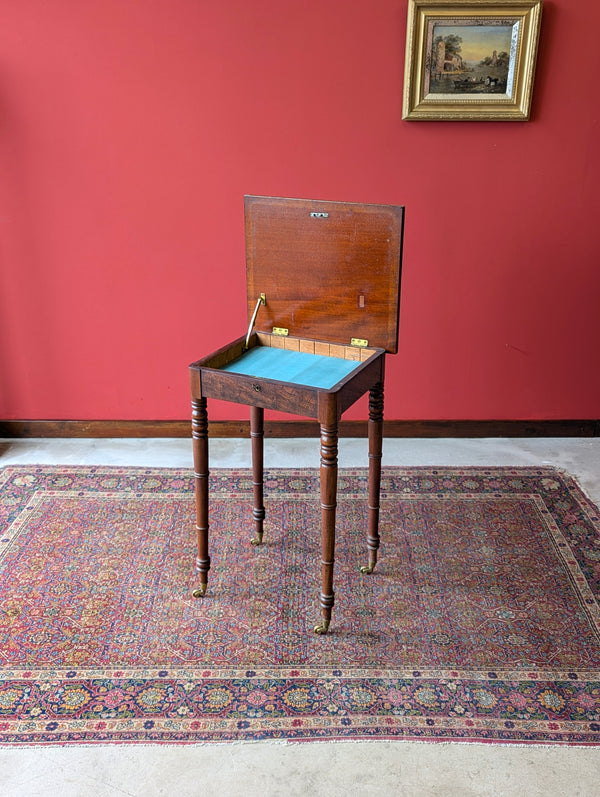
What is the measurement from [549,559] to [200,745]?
5.16 ft

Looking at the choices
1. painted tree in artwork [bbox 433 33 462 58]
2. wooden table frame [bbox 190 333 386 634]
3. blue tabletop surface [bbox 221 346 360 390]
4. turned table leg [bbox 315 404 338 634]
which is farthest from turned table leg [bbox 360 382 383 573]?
painted tree in artwork [bbox 433 33 462 58]

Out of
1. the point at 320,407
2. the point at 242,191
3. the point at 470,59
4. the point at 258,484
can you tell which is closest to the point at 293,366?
the point at 320,407

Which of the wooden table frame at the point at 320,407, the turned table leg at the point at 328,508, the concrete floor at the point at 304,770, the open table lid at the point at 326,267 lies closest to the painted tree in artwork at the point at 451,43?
the open table lid at the point at 326,267

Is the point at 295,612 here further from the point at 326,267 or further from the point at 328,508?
the point at 326,267

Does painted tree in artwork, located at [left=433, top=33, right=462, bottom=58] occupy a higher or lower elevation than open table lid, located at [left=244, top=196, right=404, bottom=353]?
higher

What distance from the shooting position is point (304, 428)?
4.14m

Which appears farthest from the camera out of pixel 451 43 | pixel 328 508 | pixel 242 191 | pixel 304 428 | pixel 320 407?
pixel 304 428

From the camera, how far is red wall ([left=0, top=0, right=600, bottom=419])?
11.7 ft

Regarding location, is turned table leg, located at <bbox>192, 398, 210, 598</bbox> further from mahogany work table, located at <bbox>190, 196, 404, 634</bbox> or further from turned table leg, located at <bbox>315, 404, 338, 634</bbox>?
turned table leg, located at <bbox>315, 404, 338, 634</bbox>

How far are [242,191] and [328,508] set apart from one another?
6.26 ft

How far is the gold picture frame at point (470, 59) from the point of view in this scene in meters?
3.46

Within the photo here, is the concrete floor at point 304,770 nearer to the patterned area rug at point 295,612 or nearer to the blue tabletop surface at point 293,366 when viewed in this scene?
the patterned area rug at point 295,612

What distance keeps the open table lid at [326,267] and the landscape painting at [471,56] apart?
4.32ft

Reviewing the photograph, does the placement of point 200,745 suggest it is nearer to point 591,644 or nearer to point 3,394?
point 591,644
